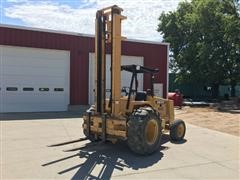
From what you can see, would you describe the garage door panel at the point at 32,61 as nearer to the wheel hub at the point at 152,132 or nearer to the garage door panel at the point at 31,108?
the garage door panel at the point at 31,108

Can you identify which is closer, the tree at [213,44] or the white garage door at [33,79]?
the white garage door at [33,79]

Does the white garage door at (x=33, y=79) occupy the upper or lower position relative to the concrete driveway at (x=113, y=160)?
upper

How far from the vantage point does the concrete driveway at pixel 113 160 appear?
6.91 m

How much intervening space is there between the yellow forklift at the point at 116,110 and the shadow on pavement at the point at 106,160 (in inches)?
10.2

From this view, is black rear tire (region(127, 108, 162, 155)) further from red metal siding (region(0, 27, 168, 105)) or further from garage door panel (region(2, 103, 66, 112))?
red metal siding (region(0, 27, 168, 105))

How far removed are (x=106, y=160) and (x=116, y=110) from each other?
1475mm

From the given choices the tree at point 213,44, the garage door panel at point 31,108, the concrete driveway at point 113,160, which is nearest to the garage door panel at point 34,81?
the garage door panel at point 31,108

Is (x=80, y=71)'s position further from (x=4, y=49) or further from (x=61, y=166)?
(x=61, y=166)

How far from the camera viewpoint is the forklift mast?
8945 mm

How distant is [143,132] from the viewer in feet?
27.5

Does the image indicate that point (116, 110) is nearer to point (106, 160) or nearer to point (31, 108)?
point (106, 160)

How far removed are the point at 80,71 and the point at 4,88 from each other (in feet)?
13.7

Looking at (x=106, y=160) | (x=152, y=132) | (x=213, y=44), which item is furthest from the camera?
(x=213, y=44)

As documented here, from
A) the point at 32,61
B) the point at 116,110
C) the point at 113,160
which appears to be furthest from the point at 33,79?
the point at 113,160
